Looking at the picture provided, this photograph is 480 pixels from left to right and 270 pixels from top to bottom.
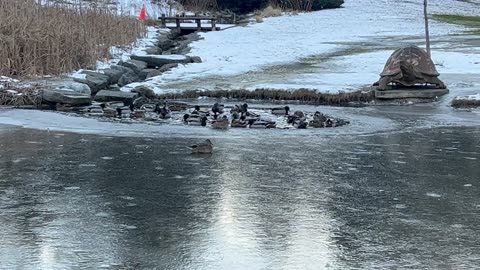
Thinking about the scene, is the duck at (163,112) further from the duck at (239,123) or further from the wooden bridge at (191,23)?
the wooden bridge at (191,23)

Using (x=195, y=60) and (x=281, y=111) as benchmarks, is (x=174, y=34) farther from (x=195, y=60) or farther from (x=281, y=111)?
(x=281, y=111)

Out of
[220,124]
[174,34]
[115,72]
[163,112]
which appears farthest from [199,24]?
[220,124]

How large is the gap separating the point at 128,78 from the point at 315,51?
10.1 m

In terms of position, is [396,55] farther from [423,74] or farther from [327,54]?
[327,54]

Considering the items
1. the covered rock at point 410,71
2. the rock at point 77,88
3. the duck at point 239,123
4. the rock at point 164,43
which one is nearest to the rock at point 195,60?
the rock at point 164,43

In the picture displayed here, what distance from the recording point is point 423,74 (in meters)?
18.4

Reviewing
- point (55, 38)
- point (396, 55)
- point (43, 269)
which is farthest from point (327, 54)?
point (43, 269)

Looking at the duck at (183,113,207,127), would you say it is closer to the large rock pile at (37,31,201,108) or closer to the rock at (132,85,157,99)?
the large rock pile at (37,31,201,108)

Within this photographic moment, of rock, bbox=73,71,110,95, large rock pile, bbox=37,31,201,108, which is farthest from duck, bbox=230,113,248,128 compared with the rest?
rock, bbox=73,71,110,95

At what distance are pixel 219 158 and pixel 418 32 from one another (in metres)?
29.8

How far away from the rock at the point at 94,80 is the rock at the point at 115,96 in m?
1.30

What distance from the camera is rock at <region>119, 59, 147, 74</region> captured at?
23.1m

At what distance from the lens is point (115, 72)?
21.6 meters

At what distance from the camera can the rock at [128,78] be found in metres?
20.9
